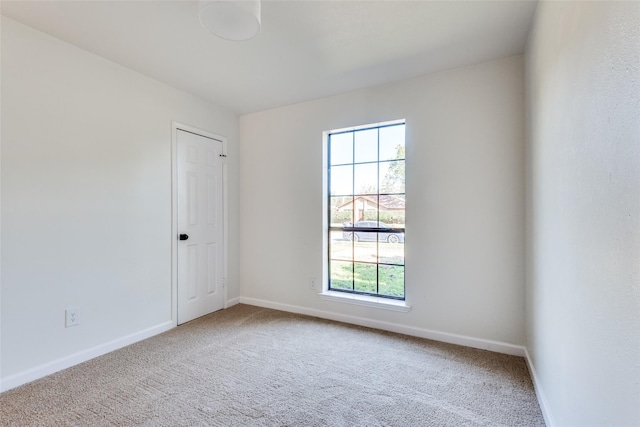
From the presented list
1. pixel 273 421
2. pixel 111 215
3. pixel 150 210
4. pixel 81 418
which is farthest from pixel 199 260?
pixel 273 421

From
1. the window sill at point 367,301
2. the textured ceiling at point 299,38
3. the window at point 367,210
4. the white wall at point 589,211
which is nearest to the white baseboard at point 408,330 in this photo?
the window sill at point 367,301

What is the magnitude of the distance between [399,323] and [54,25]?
11.7 ft

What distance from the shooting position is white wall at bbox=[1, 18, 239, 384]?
6.47 ft

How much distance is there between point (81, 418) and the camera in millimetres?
1665

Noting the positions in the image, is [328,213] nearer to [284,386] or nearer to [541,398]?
[284,386]

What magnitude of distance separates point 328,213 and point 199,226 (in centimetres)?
144

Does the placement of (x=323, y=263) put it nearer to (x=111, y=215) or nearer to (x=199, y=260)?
(x=199, y=260)

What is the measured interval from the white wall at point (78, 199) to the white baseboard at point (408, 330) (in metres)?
1.26

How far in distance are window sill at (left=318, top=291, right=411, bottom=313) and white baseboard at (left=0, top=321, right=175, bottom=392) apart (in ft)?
5.45

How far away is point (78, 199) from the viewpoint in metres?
2.29

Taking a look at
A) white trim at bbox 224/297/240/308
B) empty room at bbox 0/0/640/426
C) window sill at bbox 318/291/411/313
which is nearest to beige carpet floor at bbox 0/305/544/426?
empty room at bbox 0/0/640/426

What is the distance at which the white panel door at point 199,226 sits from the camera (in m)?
3.09

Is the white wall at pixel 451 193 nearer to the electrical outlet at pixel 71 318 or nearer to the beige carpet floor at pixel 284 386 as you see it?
the beige carpet floor at pixel 284 386

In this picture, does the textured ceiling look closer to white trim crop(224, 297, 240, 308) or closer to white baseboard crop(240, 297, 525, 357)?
white baseboard crop(240, 297, 525, 357)
